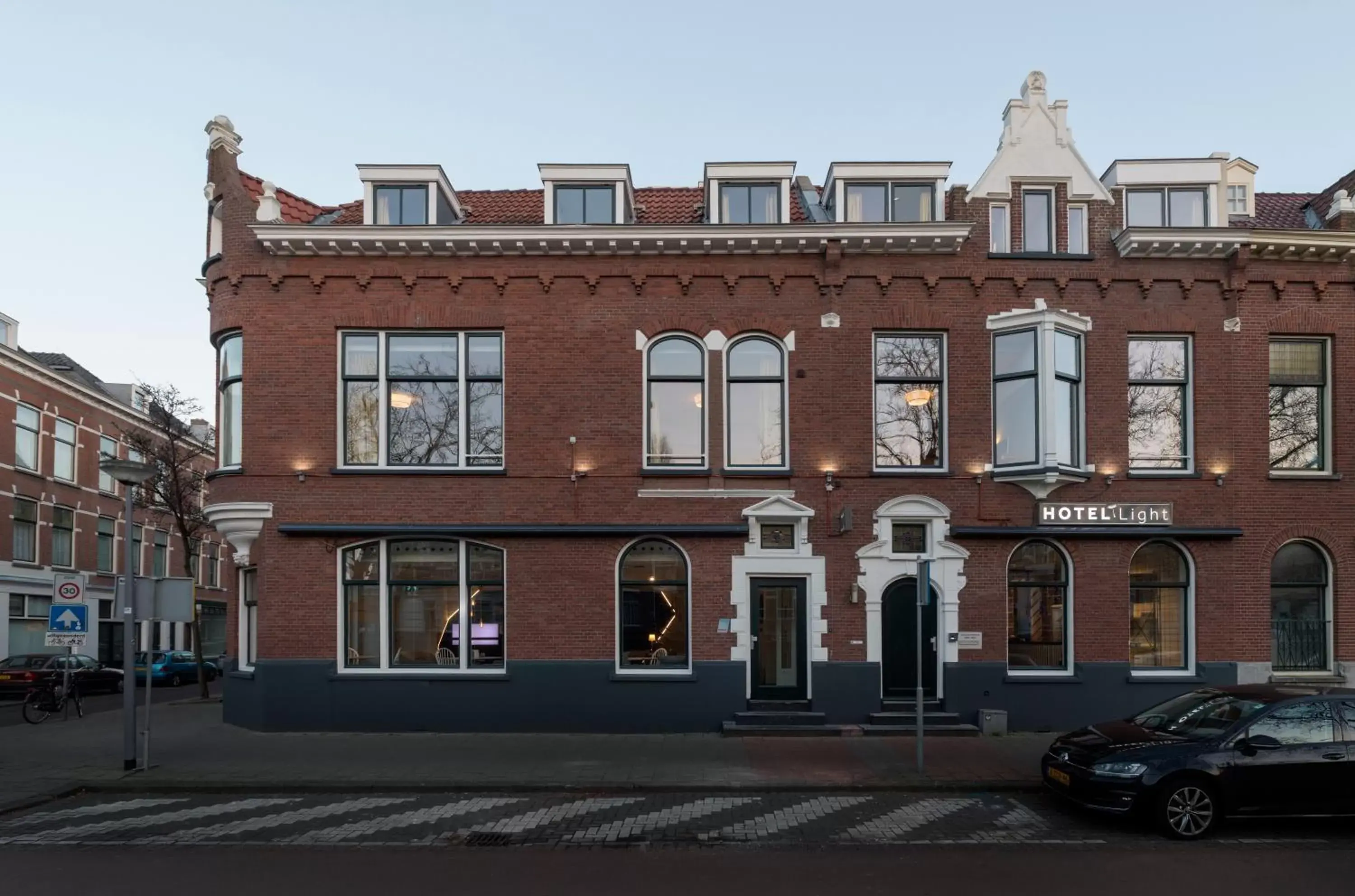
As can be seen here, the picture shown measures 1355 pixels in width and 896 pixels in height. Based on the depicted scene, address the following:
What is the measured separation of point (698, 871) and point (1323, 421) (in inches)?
549

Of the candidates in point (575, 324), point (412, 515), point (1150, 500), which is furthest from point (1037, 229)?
point (412, 515)

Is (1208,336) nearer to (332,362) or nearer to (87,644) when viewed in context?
(332,362)

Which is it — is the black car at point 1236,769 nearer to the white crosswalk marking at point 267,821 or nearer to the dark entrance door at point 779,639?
the dark entrance door at point 779,639

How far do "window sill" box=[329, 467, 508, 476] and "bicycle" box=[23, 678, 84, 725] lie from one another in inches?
339

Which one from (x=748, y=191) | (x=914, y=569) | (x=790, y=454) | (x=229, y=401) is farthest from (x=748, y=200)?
(x=229, y=401)

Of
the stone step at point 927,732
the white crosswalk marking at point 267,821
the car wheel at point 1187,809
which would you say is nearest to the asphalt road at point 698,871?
the car wheel at point 1187,809

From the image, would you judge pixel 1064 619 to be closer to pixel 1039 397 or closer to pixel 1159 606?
pixel 1159 606

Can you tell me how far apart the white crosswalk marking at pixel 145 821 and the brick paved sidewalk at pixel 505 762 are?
586 millimetres

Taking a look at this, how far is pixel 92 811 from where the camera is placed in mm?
10578

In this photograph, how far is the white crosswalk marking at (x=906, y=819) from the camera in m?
9.38

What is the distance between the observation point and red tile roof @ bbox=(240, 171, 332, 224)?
1638 cm

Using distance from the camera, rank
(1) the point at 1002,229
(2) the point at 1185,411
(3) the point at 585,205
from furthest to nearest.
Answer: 1. (3) the point at 585,205
2. (1) the point at 1002,229
3. (2) the point at 1185,411

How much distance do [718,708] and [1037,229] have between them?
9.62 m

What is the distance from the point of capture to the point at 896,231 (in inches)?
600
